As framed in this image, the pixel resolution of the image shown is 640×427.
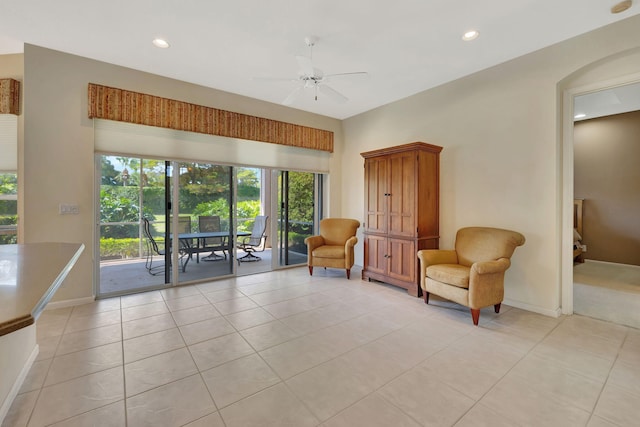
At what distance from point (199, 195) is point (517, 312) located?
4.64 meters

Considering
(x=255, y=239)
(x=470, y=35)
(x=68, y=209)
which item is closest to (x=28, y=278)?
(x=68, y=209)

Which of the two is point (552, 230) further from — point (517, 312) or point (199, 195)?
point (199, 195)

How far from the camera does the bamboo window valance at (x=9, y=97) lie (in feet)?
10.7

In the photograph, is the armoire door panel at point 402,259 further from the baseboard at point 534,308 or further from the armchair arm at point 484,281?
the baseboard at point 534,308

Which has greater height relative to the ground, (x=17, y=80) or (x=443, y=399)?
(x=17, y=80)

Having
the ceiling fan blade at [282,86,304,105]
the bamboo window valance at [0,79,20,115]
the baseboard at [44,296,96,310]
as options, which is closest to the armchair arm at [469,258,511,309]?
the ceiling fan blade at [282,86,304,105]

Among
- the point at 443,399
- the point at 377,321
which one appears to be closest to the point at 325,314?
the point at 377,321

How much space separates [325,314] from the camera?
3195 mm

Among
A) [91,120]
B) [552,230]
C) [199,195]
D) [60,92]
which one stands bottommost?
[552,230]

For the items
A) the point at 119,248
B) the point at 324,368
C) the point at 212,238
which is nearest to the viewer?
the point at 324,368

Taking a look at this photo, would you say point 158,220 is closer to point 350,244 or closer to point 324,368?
point 350,244

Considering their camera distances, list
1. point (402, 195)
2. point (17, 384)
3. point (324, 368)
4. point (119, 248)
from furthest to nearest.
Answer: point (402, 195) < point (119, 248) < point (324, 368) < point (17, 384)

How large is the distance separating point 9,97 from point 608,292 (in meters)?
8.05

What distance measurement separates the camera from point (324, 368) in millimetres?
2162
